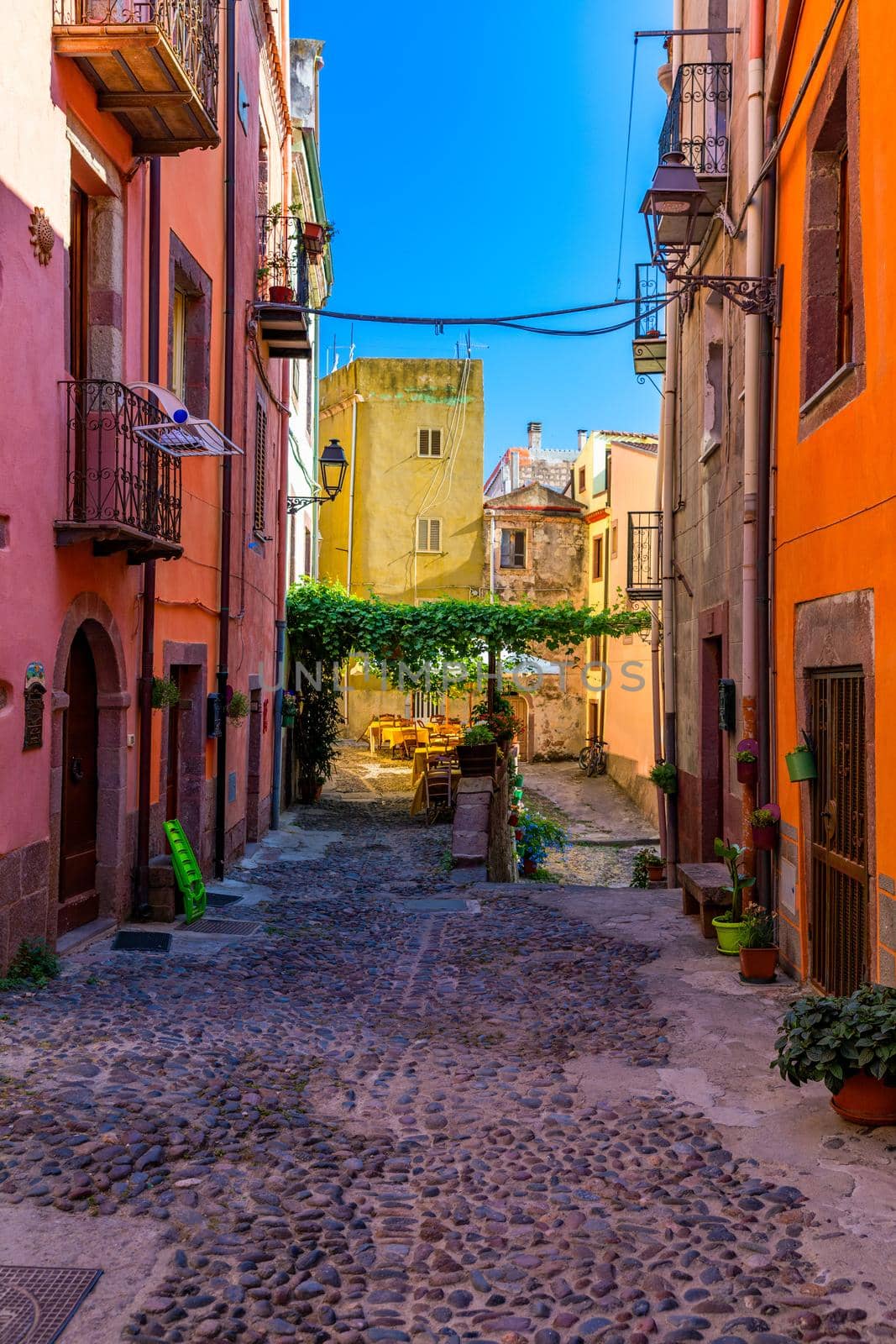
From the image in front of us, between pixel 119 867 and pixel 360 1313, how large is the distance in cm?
563

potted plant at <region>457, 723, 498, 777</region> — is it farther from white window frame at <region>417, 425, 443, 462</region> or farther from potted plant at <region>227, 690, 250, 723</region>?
white window frame at <region>417, 425, 443, 462</region>

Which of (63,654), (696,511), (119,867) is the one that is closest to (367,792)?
(696,511)

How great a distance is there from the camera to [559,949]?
8.59 metres

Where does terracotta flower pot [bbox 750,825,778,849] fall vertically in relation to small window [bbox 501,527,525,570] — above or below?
below

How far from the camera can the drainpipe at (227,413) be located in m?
11.6

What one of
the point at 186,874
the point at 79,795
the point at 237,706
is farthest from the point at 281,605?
the point at 79,795

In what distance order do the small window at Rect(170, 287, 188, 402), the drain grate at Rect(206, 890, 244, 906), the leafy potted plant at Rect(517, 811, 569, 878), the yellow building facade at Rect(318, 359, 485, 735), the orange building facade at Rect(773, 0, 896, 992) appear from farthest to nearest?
the yellow building facade at Rect(318, 359, 485, 735) < the leafy potted plant at Rect(517, 811, 569, 878) < the small window at Rect(170, 287, 188, 402) < the drain grate at Rect(206, 890, 244, 906) < the orange building facade at Rect(773, 0, 896, 992)

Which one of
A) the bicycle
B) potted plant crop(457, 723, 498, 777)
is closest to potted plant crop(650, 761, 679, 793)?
potted plant crop(457, 723, 498, 777)

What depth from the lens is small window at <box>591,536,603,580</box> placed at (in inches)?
1371

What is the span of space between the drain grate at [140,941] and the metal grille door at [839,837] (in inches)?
177

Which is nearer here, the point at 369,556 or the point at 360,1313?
the point at 360,1313

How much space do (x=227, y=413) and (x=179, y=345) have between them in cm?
99

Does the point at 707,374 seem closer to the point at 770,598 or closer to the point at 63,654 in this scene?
the point at 770,598

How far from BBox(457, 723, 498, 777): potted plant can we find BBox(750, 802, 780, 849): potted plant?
29.3 ft
